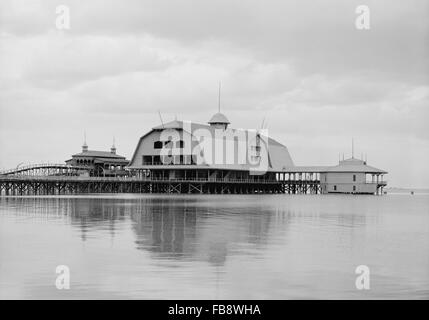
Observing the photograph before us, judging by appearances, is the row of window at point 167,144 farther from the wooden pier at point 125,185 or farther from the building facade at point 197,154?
the wooden pier at point 125,185

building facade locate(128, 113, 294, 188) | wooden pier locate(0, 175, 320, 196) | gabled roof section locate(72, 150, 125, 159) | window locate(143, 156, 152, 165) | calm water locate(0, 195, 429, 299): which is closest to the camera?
calm water locate(0, 195, 429, 299)

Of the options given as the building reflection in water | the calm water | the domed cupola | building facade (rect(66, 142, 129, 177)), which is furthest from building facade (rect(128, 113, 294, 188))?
the calm water

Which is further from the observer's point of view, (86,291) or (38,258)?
(38,258)

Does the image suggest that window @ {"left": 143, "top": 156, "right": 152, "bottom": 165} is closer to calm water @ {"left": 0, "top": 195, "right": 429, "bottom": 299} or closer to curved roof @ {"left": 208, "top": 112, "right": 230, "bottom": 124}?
curved roof @ {"left": 208, "top": 112, "right": 230, "bottom": 124}

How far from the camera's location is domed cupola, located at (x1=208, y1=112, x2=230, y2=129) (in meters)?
102

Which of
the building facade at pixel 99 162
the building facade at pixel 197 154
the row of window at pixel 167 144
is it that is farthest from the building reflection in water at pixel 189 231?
the building facade at pixel 99 162

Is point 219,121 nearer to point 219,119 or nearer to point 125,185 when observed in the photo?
point 219,119

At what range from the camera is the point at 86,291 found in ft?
42.5

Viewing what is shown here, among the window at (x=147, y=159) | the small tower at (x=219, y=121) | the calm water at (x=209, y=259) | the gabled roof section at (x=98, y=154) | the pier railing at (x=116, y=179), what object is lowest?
the calm water at (x=209, y=259)

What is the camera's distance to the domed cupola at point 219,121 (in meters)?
102
